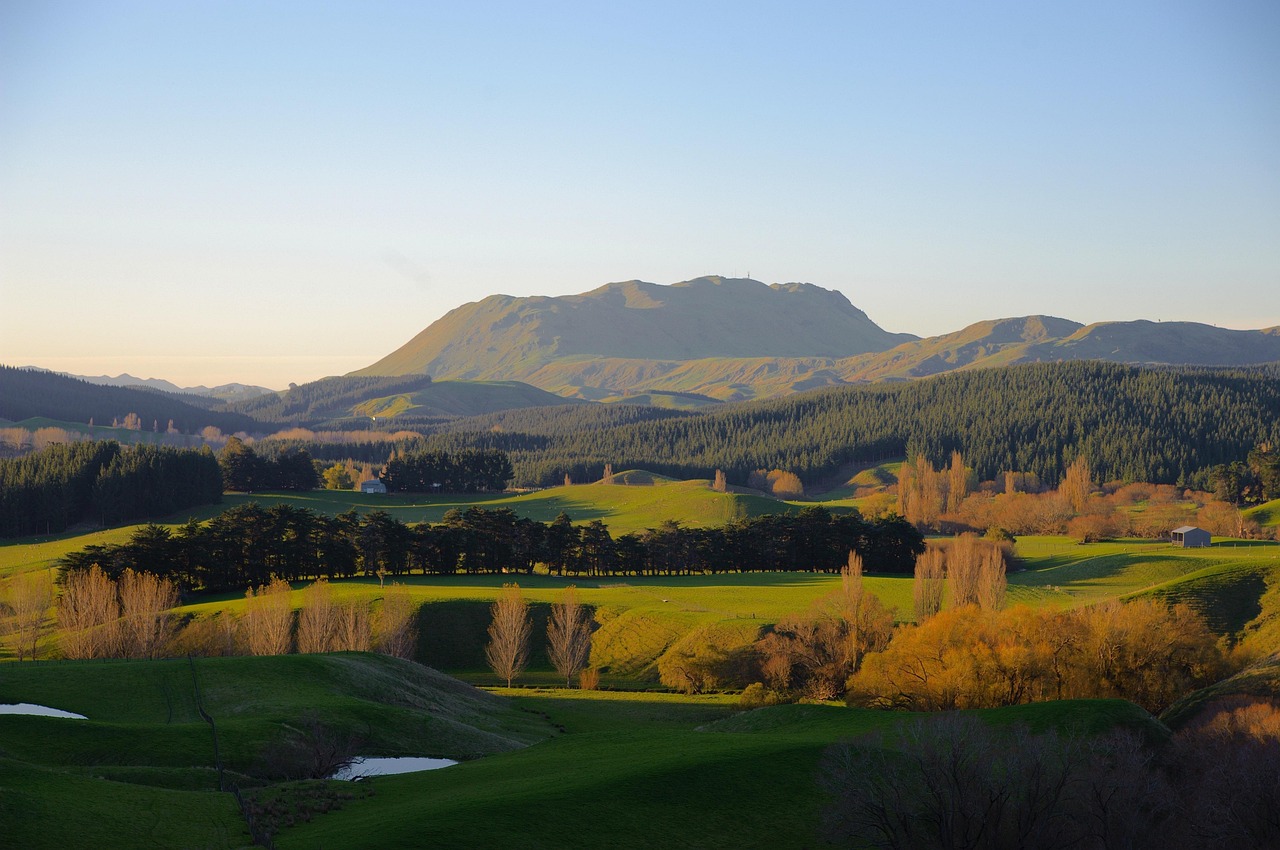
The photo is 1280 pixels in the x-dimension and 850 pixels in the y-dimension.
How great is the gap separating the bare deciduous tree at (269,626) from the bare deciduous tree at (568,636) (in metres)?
25.4

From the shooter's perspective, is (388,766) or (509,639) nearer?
(388,766)

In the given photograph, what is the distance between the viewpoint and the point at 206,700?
2532 inches

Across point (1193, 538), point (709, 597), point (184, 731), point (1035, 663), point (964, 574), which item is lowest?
point (709, 597)

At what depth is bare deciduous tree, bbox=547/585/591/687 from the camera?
328 ft

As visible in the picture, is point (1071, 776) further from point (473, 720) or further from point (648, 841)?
point (473, 720)

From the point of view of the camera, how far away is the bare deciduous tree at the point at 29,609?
101m

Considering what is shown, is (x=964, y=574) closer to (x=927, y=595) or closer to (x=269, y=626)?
(x=927, y=595)

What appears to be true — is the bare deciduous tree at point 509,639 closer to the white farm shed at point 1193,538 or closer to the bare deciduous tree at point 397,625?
the bare deciduous tree at point 397,625

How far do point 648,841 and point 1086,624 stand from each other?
51.0m

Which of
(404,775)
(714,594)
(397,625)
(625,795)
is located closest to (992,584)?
(714,594)

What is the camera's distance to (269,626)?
97.8m

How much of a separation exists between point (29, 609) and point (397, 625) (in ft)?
134

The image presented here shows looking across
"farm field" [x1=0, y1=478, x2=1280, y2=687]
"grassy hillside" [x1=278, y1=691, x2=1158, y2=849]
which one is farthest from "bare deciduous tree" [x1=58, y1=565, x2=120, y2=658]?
"grassy hillside" [x1=278, y1=691, x2=1158, y2=849]

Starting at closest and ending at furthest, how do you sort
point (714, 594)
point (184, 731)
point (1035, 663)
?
point (184, 731) → point (1035, 663) → point (714, 594)
